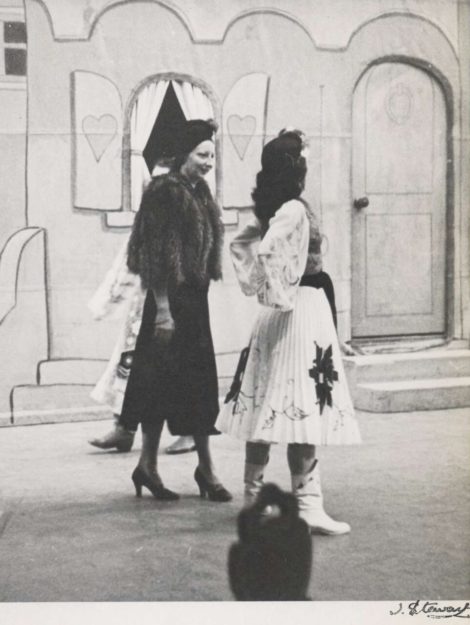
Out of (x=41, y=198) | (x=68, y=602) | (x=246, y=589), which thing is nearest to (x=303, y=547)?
(x=246, y=589)

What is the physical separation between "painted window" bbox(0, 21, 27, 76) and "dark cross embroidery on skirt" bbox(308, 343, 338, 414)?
1.45m

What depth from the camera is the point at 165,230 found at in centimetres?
369

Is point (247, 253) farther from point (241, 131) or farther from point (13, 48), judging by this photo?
point (13, 48)

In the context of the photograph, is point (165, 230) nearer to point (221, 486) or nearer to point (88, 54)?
point (88, 54)

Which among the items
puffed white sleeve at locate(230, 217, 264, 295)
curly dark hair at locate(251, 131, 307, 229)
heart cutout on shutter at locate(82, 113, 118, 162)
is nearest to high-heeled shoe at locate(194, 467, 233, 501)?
puffed white sleeve at locate(230, 217, 264, 295)

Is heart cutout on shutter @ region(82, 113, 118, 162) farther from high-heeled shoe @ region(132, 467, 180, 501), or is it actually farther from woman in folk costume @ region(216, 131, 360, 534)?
high-heeled shoe @ region(132, 467, 180, 501)

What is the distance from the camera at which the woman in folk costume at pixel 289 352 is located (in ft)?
11.2

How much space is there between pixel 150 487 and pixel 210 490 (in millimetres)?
222

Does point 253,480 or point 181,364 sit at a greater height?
point 181,364

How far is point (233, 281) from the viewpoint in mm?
3740

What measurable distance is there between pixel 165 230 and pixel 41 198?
0.47 meters

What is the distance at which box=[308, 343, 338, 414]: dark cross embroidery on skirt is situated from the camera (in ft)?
11.4
